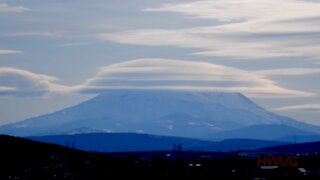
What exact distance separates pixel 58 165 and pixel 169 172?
25009mm

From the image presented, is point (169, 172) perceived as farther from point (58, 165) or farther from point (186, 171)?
point (58, 165)

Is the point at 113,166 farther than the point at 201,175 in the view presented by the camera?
Yes

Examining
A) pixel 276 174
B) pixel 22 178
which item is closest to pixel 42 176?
pixel 22 178

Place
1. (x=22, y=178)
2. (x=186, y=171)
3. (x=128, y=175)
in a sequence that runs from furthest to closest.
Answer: (x=186, y=171), (x=128, y=175), (x=22, y=178)

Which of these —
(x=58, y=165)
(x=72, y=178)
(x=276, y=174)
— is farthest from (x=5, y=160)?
(x=276, y=174)

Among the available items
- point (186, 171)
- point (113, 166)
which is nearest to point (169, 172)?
point (186, 171)

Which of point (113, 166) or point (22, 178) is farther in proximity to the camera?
point (113, 166)

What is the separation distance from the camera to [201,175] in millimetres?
172000

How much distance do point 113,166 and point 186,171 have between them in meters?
18.4

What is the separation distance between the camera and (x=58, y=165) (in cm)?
19000

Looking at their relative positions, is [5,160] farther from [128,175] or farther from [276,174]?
[276,174]

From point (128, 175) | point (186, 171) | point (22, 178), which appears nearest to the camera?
point (22, 178)

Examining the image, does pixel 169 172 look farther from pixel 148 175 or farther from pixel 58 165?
pixel 58 165

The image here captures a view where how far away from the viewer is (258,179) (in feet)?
529
